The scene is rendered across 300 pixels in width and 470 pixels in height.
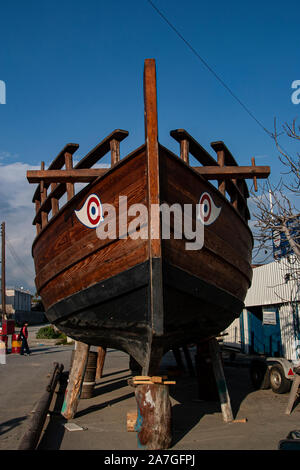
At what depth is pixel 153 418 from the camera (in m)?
4.07

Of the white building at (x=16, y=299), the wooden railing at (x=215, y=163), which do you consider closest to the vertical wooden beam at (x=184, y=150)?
the wooden railing at (x=215, y=163)

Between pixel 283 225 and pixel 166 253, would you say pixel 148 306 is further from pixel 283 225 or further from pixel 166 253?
pixel 283 225

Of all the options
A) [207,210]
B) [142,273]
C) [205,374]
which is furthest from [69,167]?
[205,374]

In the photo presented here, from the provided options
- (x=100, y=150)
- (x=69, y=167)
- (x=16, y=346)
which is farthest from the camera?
(x=16, y=346)

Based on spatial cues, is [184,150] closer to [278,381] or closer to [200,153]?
[200,153]

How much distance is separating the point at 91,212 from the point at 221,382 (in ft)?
10.5

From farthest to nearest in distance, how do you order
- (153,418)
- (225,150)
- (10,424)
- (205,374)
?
(205,374)
(225,150)
(10,424)
(153,418)

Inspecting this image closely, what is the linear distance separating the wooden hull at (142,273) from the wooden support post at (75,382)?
0.65 metres

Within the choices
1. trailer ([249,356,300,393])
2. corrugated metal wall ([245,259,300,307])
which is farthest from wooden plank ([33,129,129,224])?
corrugated metal wall ([245,259,300,307])

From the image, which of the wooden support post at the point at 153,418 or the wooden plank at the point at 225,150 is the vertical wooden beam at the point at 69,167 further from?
the wooden support post at the point at 153,418

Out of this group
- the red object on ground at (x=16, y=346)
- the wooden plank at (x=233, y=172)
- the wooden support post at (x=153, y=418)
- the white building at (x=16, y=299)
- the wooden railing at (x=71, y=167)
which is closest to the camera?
the wooden support post at (x=153, y=418)

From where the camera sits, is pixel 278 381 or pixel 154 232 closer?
pixel 154 232

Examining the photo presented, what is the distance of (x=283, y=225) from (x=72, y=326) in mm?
4160

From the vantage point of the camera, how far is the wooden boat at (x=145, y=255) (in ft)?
12.9
